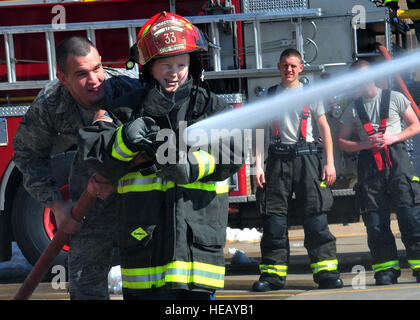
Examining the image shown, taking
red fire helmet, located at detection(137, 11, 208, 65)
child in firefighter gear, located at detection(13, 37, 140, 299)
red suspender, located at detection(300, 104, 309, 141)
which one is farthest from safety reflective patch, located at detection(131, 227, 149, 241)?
red suspender, located at detection(300, 104, 309, 141)

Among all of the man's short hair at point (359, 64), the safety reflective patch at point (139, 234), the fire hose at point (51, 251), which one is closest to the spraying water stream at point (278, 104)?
the man's short hair at point (359, 64)

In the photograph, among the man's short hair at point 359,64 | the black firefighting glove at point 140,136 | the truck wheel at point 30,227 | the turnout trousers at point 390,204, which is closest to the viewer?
the black firefighting glove at point 140,136

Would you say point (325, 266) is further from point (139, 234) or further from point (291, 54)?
point (139, 234)

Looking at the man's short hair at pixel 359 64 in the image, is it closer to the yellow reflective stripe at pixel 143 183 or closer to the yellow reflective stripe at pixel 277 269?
the yellow reflective stripe at pixel 277 269

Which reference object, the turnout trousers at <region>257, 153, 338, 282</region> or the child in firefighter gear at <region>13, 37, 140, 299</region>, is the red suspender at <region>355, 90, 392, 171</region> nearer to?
the turnout trousers at <region>257, 153, 338, 282</region>

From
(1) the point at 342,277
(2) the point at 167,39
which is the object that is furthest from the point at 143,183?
(1) the point at 342,277

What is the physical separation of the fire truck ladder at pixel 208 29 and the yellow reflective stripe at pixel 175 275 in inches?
130

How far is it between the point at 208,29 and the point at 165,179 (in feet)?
11.4

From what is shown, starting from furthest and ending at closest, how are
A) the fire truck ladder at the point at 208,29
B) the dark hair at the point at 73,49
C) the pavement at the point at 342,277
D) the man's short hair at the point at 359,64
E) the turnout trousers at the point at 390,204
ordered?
the fire truck ladder at the point at 208,29, the man's short hair at the point at 359,64, the turnout trousers at the point at 390,204, the pavement at the point at 342,277, the dark hair at the point at 73,49

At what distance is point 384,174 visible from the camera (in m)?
5.63

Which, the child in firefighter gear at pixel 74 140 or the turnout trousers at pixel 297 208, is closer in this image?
the child in firefighter gear at pixel 74 140

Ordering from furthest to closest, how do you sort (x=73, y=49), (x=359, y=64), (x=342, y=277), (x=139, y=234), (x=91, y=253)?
(x=342, y=277), (x=359, y=64), (x=91, y=253), (x=73, y=49), (x=139, y=234)

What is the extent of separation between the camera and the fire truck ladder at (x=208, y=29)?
617cm

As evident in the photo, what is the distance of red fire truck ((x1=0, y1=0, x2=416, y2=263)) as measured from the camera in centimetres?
623
